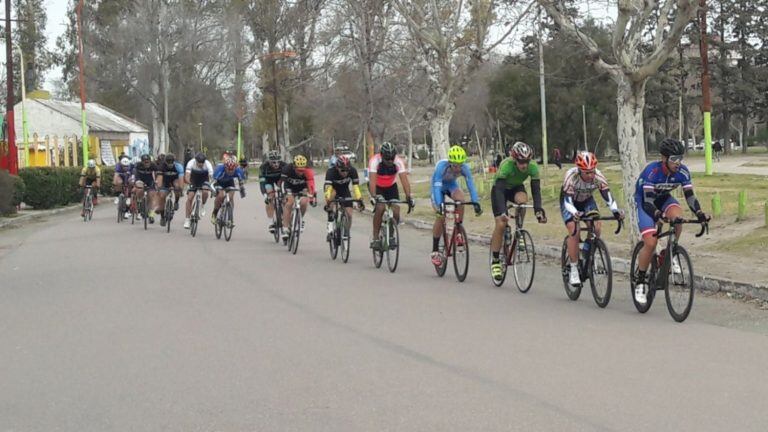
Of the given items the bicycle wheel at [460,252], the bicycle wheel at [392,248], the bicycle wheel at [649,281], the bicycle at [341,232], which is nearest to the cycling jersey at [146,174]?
the bicycle at [341,232]

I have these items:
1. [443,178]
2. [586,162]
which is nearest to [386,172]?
[443,178]

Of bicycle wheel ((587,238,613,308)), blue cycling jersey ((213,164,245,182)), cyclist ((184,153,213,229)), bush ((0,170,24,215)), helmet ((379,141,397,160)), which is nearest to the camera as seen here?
bicycle wheel ((587,238,613,308))

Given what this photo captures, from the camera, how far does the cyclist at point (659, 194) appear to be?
9.11 m

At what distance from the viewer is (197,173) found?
64.1 feet

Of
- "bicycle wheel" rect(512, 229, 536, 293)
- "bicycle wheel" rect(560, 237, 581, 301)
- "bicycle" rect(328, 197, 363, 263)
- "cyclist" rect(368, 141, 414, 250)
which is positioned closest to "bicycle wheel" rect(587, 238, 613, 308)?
"bicycle wheel" rect(560, 237, 581, 301)

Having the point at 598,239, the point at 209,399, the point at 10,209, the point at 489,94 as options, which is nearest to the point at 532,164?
the point at 598,239

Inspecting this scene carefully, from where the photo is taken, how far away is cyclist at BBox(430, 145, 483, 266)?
39.2 ft

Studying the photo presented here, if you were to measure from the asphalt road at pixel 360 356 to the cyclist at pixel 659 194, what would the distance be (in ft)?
2.48

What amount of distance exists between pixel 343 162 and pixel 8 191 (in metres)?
14.7

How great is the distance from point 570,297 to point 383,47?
1182 inches

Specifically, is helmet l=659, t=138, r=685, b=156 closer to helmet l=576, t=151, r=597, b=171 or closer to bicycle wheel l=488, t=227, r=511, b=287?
helmet l=576, t=151, r=597, b=171

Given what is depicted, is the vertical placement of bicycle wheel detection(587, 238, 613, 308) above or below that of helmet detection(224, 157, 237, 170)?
below

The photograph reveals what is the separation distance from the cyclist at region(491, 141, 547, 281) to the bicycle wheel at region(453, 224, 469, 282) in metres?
0.74

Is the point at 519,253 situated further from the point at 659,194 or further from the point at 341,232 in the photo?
the point at 341,232
